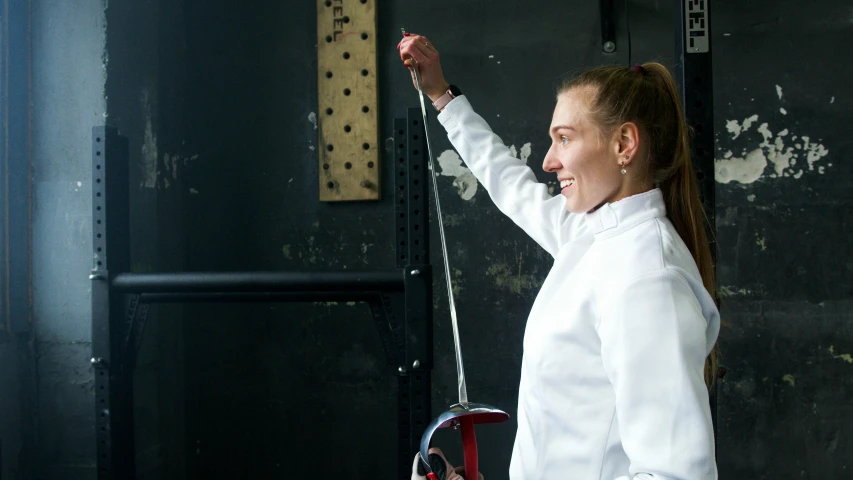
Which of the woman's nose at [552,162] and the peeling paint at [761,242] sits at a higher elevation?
the woman's nose at [552,162]

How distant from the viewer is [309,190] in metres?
3.29

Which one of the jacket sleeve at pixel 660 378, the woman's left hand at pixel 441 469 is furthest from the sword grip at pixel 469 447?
the jacket sleeve at pixel 660 378

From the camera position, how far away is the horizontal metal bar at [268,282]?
1.88m

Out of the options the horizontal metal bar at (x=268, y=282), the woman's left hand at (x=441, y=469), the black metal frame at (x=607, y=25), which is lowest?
the woman's left hand at (x=441, y=469)

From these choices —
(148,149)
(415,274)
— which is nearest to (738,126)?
(415,274)

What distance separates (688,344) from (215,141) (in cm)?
285

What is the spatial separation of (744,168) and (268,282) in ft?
7.11

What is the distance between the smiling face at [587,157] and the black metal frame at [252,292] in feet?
2.47

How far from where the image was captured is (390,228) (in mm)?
3227

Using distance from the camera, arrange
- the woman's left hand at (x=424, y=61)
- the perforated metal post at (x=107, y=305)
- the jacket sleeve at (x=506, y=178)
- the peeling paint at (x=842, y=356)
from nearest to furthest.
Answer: the jacket sleeve at (x=506, y=178) → the woman's left hand at (x=424, y=61) → the perforated metal post at (x=107, y=305) → the peeling paint at (x=842, y=356)

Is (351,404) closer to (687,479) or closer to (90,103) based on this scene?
(90,103)

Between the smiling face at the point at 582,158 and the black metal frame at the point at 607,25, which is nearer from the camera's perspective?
the smiling face at the point at 582,158

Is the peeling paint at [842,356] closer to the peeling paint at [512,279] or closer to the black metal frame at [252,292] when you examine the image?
the peeling paint at [512,279]

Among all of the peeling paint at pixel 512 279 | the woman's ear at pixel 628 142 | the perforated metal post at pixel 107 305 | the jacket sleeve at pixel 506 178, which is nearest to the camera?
the woman's ear at pixel 628 142
